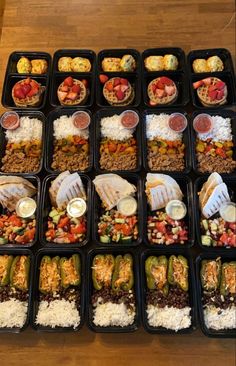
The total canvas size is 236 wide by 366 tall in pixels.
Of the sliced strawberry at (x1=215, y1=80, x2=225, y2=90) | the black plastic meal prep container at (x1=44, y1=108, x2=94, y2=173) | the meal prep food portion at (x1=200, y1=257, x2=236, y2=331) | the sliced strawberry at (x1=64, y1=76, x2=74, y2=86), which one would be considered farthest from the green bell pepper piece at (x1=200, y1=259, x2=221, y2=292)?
the sliced strawberry at (x1=64, y1=76, x2=74, y2=86)

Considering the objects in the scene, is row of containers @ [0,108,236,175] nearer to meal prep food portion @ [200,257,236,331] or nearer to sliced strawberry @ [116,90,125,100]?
sliced strawberry @ [116,90,125,100]

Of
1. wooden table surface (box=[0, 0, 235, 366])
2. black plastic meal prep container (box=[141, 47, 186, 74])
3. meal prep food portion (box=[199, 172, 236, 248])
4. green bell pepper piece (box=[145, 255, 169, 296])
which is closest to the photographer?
green bell pepper piece (box=[145, 255, 169, 296])

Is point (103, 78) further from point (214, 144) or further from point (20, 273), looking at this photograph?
point (20, 273)

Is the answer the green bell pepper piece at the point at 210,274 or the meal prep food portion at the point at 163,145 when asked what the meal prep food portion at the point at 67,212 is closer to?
the meal prep food portion at the point at 163,145

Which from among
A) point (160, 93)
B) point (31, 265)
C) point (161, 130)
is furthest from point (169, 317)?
point (160, 93)

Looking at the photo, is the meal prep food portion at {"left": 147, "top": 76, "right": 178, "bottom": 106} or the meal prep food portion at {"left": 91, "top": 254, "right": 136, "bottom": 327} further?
the meal prep food portion at {"left": 147, "top": 76, "right": 178, "bottom": 106}

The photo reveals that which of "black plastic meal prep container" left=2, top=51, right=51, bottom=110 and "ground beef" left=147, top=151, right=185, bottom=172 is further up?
"black plastic meal prep container" left=2, top=51, right=51, bottom=110
